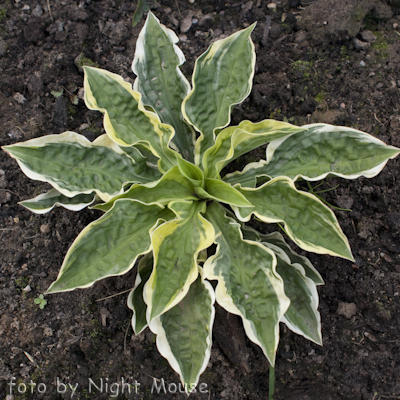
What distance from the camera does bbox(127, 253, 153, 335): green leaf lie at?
1.89 metres

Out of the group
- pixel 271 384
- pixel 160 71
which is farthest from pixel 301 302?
pixel 160 71

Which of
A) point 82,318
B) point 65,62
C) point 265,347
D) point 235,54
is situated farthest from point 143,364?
point 65,62

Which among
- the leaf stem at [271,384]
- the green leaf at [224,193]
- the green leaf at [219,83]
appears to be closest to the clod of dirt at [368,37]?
the green leaf at [219,83]

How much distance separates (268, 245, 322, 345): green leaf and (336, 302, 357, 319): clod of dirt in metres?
0.34

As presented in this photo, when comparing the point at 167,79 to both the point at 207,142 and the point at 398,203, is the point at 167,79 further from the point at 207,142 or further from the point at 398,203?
the point at 398,203

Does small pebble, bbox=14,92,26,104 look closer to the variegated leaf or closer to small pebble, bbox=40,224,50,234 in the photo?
small pebble, bbox=40,224,50,234

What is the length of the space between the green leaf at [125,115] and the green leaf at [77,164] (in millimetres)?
121

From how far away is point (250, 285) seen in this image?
177 cm

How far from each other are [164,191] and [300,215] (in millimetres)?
699

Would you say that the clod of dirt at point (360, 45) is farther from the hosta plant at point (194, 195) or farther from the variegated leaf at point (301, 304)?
the variegated leaf at point (301, 304)

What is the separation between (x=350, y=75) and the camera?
2402 mm

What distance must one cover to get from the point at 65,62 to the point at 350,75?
190cm

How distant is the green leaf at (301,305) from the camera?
1.89 meters

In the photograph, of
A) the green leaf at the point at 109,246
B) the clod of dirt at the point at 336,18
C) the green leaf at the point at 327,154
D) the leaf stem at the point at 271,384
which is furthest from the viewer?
the clod of dirt at the point at 336,18
